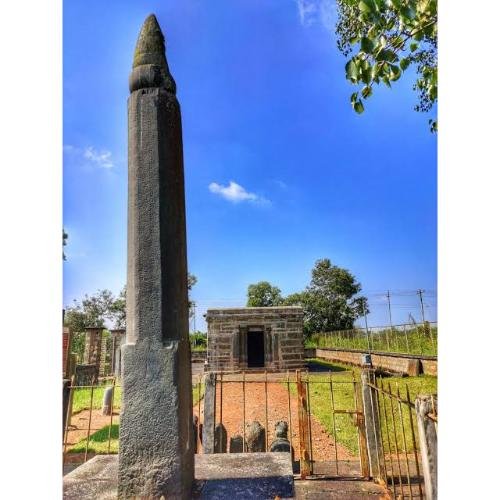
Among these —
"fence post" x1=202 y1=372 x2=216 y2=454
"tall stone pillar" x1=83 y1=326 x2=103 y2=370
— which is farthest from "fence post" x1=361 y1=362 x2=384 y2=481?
"tall stone pillar" x1=83 y1=326 x2=103 y2=370

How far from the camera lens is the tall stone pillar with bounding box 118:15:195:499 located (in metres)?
2.04

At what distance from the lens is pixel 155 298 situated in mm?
2178

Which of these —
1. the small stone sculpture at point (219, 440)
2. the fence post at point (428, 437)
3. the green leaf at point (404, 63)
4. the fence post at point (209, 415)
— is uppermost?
the green leaf at point (404, 63)

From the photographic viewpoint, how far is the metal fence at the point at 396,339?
1430 cm

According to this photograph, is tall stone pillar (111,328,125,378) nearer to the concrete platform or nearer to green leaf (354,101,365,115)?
the concrete platform

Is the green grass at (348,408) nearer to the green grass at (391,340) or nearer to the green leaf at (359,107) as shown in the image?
the green grass at (391,340)

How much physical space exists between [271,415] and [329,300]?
29976mm

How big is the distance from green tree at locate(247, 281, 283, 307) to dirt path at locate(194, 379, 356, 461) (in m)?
31.2

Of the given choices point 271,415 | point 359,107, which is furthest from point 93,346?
point 359,107

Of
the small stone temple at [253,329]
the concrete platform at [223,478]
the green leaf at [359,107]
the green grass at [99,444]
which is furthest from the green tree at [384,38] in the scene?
the small stone temple at [253,329]

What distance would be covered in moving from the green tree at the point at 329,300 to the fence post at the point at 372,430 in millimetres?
31160

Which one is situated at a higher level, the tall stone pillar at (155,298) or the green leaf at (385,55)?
the green leaf at (385,55)
